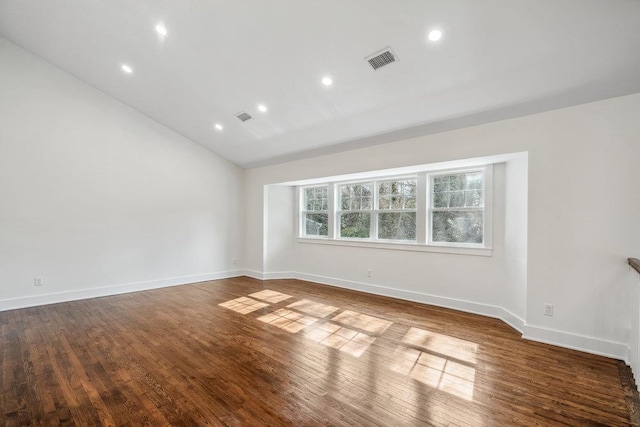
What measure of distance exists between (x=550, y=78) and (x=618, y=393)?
273 centimetres

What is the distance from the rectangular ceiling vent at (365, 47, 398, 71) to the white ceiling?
2.1 inches

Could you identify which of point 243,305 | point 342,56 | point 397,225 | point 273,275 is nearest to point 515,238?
point 397,225

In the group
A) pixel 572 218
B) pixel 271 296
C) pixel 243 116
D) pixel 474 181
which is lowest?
pixel 271 296

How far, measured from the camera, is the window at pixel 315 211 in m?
6.12

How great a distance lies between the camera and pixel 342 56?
3.07 metres

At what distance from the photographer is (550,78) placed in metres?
2.71

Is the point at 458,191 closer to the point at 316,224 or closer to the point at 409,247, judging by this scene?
the point at 409,247

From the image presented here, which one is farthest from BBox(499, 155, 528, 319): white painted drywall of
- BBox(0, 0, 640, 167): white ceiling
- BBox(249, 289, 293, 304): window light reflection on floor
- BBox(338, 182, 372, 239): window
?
BBox(249, 289, 293, 304): window light reflection on floor

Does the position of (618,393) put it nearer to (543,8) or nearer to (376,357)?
(376,357)

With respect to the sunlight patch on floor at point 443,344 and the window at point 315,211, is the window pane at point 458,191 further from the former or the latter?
the window at point 315,211

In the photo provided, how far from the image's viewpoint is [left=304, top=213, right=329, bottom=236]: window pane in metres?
6.12

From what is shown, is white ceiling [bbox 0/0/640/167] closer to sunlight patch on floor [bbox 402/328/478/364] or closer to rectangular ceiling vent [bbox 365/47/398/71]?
rectangular ceiling vent [bbox 365/47/398/71]

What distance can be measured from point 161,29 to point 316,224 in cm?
423

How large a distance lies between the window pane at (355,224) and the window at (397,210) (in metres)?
0.29
